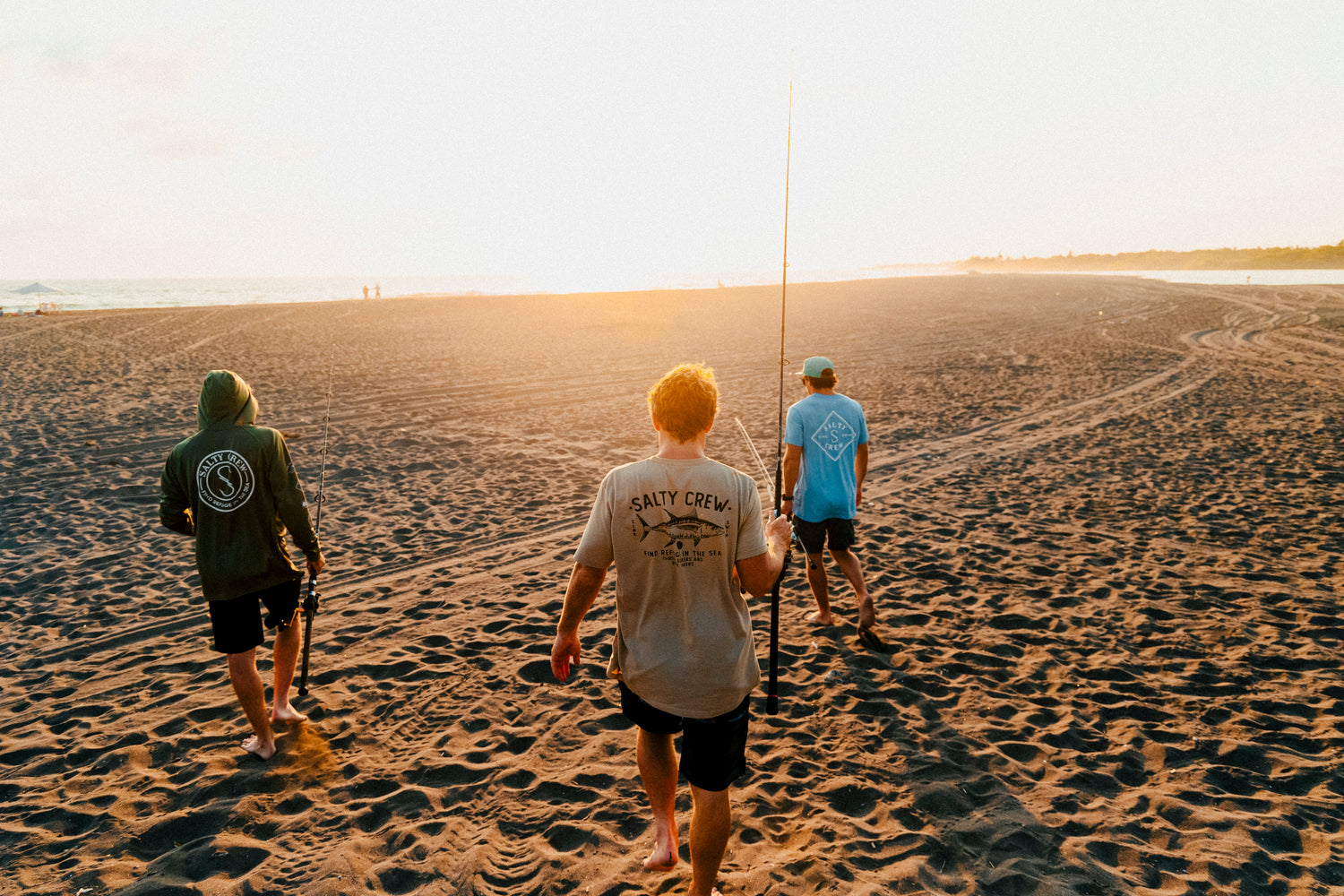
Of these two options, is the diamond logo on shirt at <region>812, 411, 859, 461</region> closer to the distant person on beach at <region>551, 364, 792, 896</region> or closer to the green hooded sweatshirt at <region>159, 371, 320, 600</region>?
the distant person on beach at <region>551, 364, 792, 896</region>

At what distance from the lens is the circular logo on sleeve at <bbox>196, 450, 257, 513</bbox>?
143 inches

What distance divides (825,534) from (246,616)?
3882mm

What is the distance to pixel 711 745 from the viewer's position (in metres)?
2.67

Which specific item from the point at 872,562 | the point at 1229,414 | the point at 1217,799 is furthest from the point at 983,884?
the point at 1229,414

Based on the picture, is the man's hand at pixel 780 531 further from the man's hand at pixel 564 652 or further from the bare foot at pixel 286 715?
the bare foot at pixel 286 715

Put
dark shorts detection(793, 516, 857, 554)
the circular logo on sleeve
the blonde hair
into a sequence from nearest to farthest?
the blonde hair
the circular logo on sleeve
dark shorts detection(793, 516, 857, 554)

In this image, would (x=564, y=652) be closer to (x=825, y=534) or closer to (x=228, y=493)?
(x=228, y=493)

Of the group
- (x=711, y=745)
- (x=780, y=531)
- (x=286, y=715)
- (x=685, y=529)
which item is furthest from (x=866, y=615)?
(x=286, y=715)

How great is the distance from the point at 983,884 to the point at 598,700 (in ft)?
8.59

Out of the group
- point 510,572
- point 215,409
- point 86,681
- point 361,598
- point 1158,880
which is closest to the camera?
point 1158,880

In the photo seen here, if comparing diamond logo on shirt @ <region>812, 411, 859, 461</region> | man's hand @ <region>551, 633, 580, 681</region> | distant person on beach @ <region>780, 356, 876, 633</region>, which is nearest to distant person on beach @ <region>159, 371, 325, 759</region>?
man's hand @ <region>551, 633, 580, 681</region>

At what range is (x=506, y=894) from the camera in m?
3.25

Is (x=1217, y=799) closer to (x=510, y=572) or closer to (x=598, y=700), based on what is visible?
(x=598, y=700)

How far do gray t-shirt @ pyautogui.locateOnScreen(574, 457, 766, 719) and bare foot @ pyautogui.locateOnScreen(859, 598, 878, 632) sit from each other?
3059 millimetres
